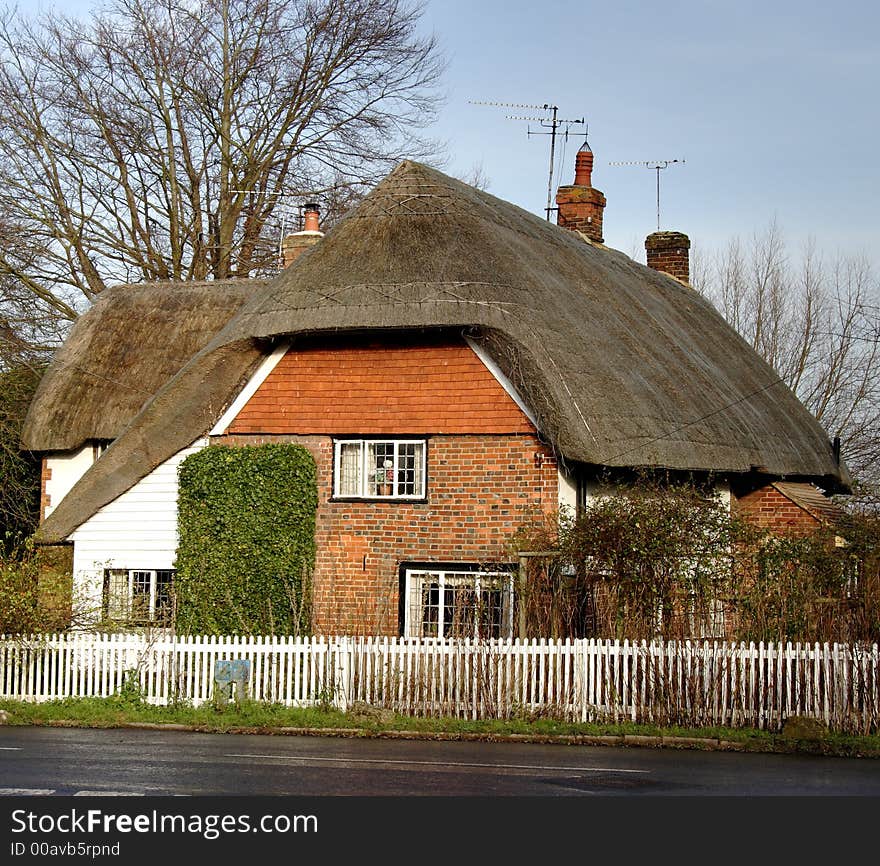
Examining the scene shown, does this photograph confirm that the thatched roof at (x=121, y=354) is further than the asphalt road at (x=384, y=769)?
Yes

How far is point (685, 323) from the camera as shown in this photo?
2897 cm

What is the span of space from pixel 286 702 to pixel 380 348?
5.47 m

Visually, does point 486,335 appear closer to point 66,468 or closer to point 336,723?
point 336,723

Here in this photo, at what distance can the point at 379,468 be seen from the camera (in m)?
20.7

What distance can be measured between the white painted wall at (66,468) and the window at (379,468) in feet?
22.0

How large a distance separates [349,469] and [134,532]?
3653 millimetres

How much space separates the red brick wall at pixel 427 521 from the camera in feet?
64.6

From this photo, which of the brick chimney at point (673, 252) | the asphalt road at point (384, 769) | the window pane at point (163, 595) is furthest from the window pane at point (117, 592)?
the brick chimney at point (673, 252)

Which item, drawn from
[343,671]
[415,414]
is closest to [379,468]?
[415,414]

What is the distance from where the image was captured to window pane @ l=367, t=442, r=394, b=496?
20.7 m

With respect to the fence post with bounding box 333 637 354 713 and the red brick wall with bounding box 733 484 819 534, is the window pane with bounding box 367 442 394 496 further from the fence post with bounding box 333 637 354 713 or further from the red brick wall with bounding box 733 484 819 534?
the red brick wall with bounding box 733 484 819 534

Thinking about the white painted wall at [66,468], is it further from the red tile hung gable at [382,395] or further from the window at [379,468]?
the window at [379,468]
